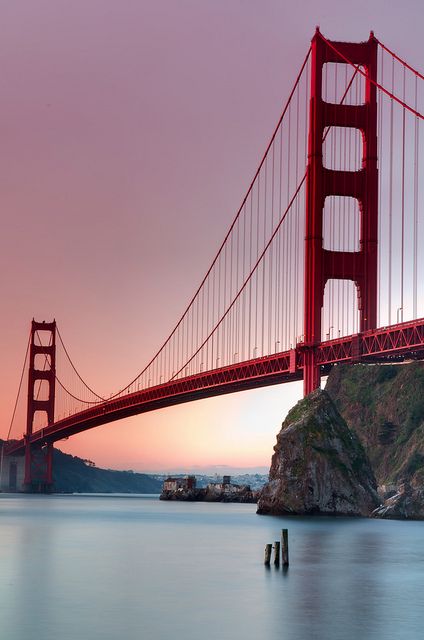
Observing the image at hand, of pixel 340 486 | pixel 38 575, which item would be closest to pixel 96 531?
pixel 340 486

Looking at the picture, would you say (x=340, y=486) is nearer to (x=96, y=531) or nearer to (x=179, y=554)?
(x=96, y=531)

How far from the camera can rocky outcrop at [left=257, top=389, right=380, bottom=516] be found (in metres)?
84.2

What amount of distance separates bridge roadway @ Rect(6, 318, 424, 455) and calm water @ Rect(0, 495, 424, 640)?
17.6 metres

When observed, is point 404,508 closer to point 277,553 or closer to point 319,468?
point 319,468

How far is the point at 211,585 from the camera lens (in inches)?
1737

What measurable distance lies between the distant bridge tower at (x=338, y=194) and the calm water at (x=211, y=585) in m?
23.8

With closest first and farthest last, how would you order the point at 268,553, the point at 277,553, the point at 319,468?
the point at 268,553 < the point at 277,553 < the point at 319,468

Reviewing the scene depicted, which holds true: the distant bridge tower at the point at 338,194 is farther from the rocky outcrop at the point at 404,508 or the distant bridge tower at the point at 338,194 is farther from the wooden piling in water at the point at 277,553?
the wooden piling in water at the point at 277,553

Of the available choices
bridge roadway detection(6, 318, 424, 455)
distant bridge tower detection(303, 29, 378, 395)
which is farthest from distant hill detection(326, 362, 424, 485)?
distant bridge tower detection(303, 29, 378, 395)

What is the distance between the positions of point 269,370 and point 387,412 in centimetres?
1999

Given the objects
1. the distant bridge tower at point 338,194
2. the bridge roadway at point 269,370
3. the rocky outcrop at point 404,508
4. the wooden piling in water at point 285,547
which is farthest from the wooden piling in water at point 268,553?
the distant bridge tower at point 338,194

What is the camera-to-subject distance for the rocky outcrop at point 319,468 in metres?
84.2

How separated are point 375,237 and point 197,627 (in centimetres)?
6632

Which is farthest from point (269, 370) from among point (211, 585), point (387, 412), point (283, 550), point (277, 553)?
point (211, 585)
